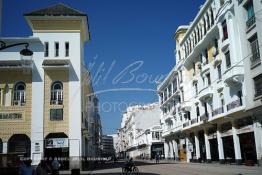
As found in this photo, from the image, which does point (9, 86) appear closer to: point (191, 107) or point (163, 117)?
point (191, 107)

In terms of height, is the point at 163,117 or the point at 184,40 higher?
the point at 184,40

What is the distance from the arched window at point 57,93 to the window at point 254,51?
19466 millimetres

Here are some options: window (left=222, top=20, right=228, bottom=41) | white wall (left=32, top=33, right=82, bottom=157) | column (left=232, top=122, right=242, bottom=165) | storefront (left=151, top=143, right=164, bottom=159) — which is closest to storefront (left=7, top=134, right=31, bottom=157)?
white wall (left=32, top=33, right=82, bottom=157)

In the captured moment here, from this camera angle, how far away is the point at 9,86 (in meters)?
37.7

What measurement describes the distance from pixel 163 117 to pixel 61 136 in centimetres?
3545

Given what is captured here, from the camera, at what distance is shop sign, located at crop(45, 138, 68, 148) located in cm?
3659

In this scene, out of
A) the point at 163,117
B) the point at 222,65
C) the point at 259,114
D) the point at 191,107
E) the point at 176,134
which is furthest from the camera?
the point at 163,117

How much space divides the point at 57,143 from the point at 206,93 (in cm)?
1727

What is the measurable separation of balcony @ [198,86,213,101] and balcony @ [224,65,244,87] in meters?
6.36

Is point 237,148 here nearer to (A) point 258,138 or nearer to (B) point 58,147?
(A) point 258,138

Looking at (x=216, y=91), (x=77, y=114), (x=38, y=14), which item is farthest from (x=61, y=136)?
(x=216, y=91)

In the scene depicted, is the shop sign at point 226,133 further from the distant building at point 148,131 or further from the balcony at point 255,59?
the distant building at point 148,131

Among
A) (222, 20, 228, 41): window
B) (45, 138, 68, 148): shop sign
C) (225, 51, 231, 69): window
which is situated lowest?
(45, 138, 68, 148): shop sign

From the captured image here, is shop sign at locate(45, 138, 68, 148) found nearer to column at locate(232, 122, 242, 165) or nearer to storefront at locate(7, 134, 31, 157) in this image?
storefront at locate(7, 134, 31, 157)
